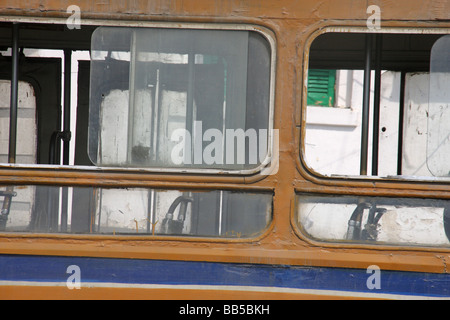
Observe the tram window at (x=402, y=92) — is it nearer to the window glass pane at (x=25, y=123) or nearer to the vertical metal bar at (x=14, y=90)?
the vertical metal bar at (x=14, y=90)

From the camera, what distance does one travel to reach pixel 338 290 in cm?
251

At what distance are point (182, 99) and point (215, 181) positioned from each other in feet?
1.29

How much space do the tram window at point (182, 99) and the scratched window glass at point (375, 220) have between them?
35cm

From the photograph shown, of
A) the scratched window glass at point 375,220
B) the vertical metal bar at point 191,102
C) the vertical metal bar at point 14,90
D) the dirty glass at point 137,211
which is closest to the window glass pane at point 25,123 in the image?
the vertical metal bar at point 14,90

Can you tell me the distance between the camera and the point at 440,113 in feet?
8.32

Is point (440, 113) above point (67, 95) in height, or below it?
below

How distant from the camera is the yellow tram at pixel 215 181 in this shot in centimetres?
252

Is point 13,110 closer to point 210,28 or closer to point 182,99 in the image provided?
point 182,99

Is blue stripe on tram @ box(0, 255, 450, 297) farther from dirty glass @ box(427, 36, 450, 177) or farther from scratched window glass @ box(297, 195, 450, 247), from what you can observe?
dirty glass @ box(427, 36, 450, 177)

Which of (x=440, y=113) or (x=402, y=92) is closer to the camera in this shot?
(x=440, y=113)

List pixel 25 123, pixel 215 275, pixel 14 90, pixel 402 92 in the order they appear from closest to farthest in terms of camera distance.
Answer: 1. pixel 215 275
2. pixel 14 90
3. pixel 402 92
4. pixel 25 123

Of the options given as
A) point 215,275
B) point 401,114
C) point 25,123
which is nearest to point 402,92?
point 401,114

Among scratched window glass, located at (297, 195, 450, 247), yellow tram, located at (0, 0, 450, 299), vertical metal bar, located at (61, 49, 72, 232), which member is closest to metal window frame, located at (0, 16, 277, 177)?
yellow tram, located at (0, 0, 450, 299)
